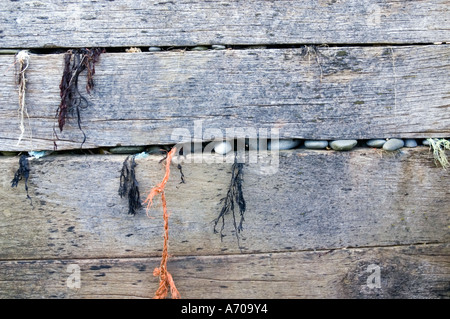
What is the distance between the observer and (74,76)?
1801 mm

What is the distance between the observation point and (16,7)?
1.76 m

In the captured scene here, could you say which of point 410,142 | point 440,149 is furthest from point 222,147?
point 440,149

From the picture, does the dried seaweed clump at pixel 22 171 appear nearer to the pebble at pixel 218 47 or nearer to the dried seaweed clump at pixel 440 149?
the pebble at pixel 218 47

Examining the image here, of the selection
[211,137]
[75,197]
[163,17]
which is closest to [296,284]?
[211,137]

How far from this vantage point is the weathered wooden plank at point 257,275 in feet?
6.49

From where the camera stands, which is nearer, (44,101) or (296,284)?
(44,101)

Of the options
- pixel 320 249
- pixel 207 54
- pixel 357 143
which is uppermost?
pixel 207 54

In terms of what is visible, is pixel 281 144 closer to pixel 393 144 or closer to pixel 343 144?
pixel 343 144

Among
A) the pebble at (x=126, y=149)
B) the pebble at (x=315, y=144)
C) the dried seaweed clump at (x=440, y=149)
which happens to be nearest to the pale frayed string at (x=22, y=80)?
the pebble at (x=126, y=149)

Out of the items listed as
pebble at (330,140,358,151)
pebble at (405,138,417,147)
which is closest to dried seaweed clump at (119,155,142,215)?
pebble at (330,140,358,151)

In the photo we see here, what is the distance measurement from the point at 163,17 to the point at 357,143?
4.53ft

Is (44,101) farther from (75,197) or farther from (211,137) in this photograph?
(211,137)

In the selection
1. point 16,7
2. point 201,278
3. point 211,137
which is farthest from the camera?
point 201,278

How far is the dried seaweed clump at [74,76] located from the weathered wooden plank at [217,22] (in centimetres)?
6
